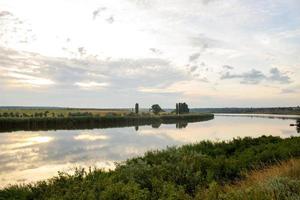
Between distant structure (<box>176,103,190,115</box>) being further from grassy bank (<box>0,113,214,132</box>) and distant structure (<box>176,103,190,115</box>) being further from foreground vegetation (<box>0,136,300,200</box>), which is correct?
foreground vegetation (<box>0,136,300,200</box>)

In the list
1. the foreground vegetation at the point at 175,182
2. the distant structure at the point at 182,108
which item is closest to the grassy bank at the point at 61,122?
the foreground vegetation at the point at 175,182

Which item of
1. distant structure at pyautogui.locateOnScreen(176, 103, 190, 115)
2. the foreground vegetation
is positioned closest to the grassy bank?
the foreground vegetation

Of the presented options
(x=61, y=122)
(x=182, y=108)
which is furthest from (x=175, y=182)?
(x=182, y=108)

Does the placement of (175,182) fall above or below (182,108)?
below

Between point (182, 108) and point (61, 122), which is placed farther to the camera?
point (182, 108)

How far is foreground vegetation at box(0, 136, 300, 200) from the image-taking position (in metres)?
8.25

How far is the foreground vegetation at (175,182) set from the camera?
8.25 metres

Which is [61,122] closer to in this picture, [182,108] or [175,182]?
[175,182]

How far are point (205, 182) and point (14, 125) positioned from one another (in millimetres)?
48773

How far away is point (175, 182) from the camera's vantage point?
38.4 feet

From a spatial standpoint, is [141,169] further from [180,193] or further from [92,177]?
[180,193]

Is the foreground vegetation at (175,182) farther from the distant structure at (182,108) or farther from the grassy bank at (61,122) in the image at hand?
the distant structure at (182,108)

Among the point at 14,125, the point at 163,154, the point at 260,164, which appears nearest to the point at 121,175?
the point at 163,154

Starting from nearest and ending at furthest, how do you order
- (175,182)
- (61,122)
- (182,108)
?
(175,182)
(61,122)
(182,108)
